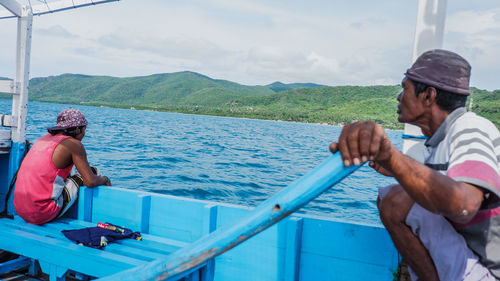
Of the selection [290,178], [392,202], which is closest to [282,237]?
[392,202]

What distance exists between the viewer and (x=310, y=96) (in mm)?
128125

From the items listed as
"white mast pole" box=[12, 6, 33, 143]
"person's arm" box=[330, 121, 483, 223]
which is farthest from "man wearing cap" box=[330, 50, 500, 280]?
"white mast pole" box=[12, 6, 33, 143]

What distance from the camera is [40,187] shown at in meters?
3.04

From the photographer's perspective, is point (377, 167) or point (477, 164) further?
point (377, 167)

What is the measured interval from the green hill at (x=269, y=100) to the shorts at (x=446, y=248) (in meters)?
18.8

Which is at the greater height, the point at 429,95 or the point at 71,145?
the point at 429,95

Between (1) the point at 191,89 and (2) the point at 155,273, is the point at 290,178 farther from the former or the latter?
(1) the point at 191,89

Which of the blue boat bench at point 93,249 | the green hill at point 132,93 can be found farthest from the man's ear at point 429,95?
the green hill at point 132,93

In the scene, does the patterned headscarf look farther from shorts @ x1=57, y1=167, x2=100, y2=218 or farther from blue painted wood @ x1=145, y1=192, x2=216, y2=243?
blue painted wood @ x1=145, y1=192, x2=216, y2=243

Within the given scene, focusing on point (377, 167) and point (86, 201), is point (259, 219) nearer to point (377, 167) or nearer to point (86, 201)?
point (377, 167)

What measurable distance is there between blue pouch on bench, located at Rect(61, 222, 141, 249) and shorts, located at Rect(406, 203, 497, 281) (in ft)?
6.94

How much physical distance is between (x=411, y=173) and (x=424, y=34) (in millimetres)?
1644

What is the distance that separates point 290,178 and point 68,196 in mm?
9288

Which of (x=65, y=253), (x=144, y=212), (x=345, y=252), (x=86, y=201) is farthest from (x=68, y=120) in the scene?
(x=345, y=252)
